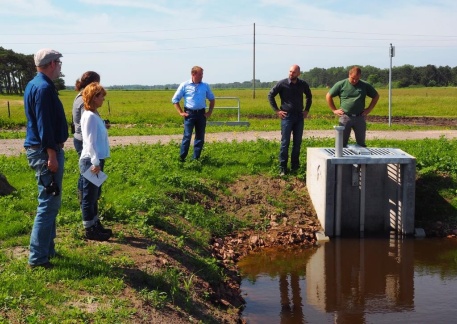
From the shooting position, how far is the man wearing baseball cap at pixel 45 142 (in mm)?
5680

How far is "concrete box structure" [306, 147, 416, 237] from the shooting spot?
33.6ft

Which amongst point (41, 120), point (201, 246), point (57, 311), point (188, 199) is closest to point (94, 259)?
point (57, 311)

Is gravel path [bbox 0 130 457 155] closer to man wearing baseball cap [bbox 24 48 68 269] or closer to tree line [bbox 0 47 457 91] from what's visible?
man wearing baseball cap [bbox 24 48 68 269]

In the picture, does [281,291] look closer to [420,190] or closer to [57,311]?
[57,311]

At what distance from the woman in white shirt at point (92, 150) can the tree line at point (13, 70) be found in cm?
9348

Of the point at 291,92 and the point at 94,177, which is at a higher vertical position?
the point at 291,92

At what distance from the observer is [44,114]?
5637 mm

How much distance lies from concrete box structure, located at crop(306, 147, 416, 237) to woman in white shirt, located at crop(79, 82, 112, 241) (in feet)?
14.9

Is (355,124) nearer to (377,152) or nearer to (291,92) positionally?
(377,152)

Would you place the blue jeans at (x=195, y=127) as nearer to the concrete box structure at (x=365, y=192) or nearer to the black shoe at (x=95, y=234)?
the concrete box structure at (x=365, y=192)

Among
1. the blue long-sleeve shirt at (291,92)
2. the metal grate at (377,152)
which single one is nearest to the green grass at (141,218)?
the metal grate at (377,152)

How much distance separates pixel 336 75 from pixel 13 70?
71.3 m

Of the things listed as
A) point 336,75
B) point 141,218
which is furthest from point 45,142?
point 336,75

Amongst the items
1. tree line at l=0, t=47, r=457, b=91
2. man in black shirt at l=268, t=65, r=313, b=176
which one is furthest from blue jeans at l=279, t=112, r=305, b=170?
tree line at l=0, t=47, r=457, b=91
